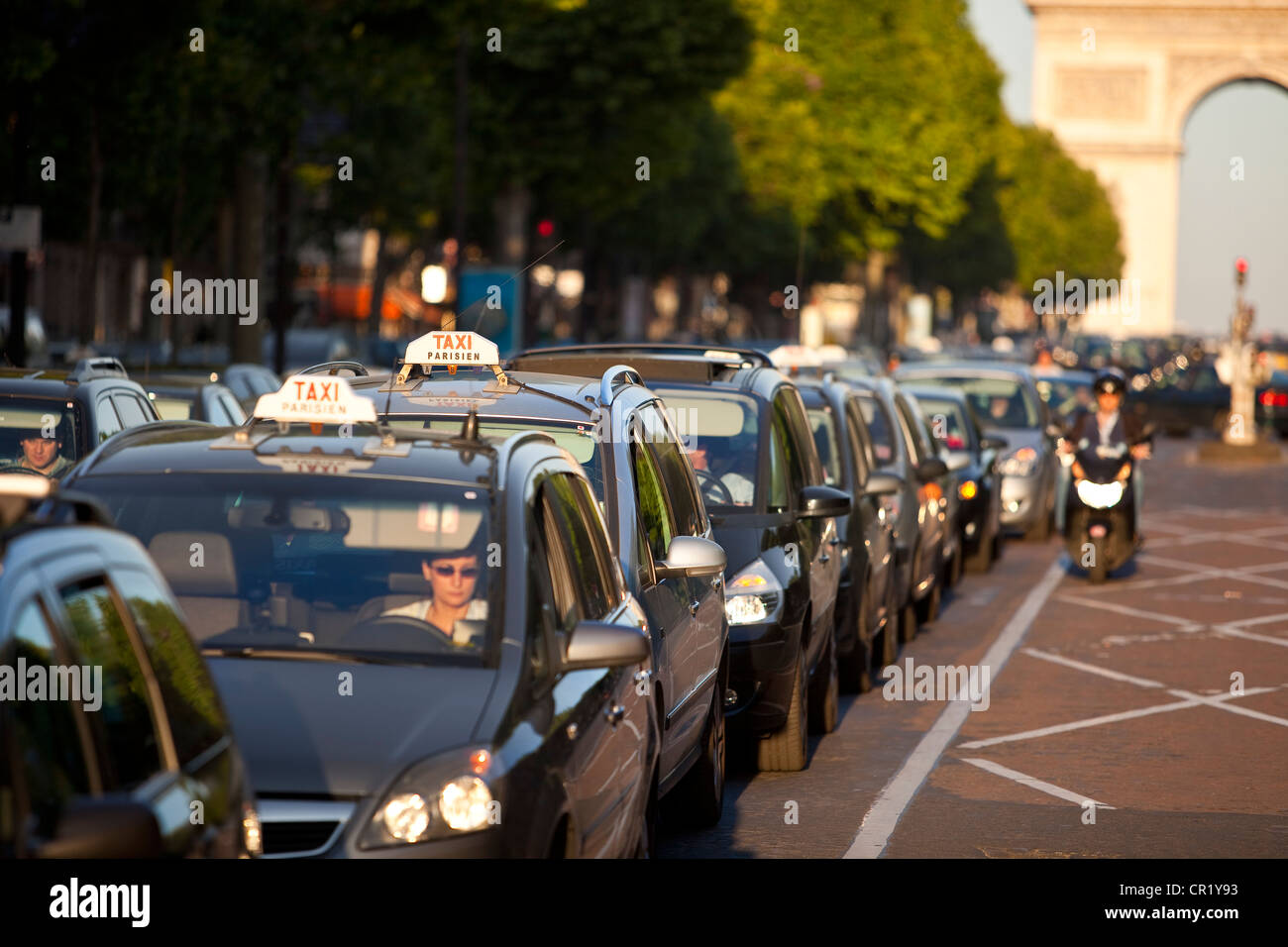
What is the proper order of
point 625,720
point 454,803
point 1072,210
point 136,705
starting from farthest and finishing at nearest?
point 1072,210, point 625,720, point 454,803, point 136,705

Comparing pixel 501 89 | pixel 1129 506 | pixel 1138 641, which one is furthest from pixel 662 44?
pixel 1138 641

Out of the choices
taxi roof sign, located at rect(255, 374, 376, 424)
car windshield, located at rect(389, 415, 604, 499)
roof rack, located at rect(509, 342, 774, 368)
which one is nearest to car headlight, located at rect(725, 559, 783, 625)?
car windshield, located at rect(389, 415, 604, 499)

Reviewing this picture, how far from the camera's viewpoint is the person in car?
1027 centimetres

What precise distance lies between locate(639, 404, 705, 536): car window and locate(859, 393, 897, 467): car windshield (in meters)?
7.08

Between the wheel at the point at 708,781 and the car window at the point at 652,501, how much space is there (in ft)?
1.99

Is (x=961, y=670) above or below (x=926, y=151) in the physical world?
below

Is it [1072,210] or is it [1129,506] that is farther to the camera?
[1072,210]

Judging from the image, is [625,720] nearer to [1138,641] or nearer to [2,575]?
A: [2,575]

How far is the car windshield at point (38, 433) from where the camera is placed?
33.8ft

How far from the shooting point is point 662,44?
4156 cm

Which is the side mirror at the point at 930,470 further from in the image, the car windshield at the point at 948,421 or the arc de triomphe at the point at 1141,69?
the arc de triomphe at the point at 1141,69

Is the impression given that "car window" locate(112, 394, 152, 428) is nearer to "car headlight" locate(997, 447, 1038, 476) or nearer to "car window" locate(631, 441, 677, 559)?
"car window" locate(631, 441, 677, 559)

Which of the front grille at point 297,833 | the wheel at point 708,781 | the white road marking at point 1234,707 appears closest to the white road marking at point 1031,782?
the wheel at point 708,781
